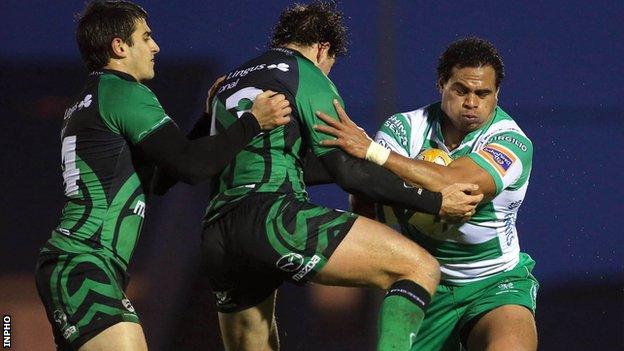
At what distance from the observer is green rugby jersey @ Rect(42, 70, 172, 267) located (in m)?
3.74

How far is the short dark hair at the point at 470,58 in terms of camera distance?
14.9ft

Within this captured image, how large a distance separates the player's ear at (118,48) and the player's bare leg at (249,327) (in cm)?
113

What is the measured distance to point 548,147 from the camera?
18.9ft

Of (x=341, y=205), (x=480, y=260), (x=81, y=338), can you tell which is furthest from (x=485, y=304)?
(x=81, y=338)

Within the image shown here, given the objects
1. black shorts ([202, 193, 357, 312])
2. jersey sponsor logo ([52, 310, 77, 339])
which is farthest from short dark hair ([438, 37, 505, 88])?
jersey sponsor logo ([52, 310, 77, 339])

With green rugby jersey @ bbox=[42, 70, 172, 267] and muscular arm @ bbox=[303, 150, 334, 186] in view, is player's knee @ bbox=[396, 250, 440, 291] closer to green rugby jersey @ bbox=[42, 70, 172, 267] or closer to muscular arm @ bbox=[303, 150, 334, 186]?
muscular arm @ bbox=[303, 150, 334, 186]

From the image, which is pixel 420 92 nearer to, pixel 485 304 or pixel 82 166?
pixel 485 304

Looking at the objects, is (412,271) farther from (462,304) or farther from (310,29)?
(310,29)

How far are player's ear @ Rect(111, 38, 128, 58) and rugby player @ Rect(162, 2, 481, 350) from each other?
40cm

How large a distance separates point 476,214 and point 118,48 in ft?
5.36

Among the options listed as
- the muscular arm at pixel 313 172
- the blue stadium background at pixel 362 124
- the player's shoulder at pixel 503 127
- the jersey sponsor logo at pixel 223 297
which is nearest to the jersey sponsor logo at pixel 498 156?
the player's shoulder at pixel 503 127

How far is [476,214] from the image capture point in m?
4.46

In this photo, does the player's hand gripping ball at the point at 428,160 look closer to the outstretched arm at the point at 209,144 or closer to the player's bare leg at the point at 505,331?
the player's bare leg at the point at 505,331

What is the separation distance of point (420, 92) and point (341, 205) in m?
0.74
